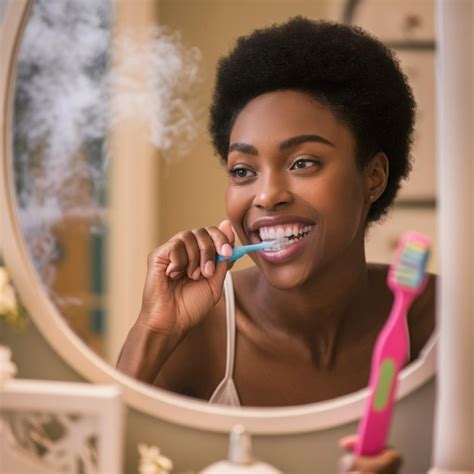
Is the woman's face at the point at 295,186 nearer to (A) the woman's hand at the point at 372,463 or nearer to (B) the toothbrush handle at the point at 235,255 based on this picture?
(B) the toothbrush handle at the point at 235,255

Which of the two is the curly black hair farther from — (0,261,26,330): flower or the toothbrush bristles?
(0,261,26,330): flower

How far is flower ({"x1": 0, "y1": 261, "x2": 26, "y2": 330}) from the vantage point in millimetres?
727

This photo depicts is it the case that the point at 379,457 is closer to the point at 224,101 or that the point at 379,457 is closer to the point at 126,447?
the point at 126,447

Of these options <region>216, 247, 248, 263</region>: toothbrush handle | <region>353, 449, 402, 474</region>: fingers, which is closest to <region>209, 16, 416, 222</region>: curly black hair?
<region>216, 247, 248, 263</region>: toothbrush handle

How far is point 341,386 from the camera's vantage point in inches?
28.0

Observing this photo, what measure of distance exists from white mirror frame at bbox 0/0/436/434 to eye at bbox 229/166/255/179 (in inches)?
8.1

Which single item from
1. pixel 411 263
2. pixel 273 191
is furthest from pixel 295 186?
pixel 411 263

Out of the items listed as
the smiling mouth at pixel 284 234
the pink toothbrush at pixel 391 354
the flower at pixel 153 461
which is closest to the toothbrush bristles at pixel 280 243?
the smiling mouth at pixel 284 234

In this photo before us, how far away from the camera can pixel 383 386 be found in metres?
0.64

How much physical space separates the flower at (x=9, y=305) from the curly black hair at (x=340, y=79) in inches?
9.6

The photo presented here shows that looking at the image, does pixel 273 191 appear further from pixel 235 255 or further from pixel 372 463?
pixel 372 463

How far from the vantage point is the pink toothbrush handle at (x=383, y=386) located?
0.64 m

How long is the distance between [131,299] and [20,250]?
114mm

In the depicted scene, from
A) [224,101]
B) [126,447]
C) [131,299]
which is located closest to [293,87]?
[224,101]
